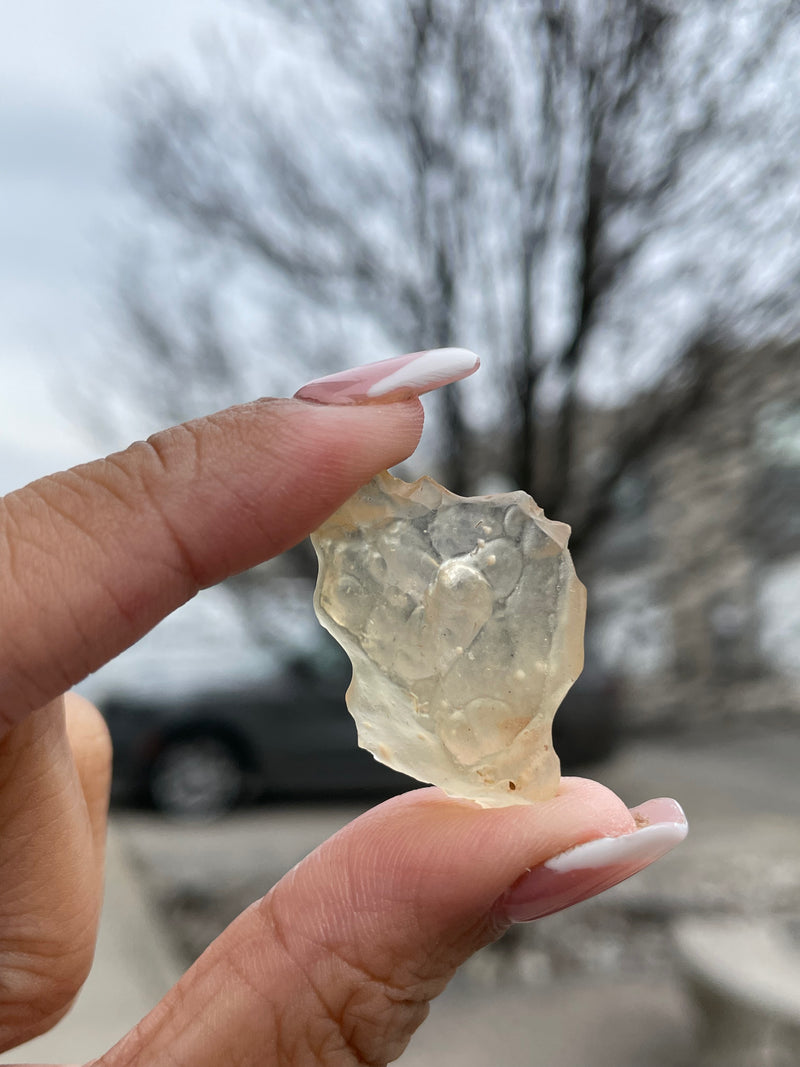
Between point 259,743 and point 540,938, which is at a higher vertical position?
point 259,743

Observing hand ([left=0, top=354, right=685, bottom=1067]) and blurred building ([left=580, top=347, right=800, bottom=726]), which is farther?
blurred building ([left=580, top=347, right=800, bottom=726])

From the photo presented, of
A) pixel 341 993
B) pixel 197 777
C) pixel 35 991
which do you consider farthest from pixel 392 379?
pixel 197 777

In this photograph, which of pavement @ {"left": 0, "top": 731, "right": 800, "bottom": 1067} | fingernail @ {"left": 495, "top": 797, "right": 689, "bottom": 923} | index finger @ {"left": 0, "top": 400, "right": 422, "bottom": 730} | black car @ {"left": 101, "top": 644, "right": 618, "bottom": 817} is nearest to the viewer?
index finger @ {"left": 0, "top": 400, "right": 422, "bottom": 730}

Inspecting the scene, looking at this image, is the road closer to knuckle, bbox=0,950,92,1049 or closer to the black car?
the black car

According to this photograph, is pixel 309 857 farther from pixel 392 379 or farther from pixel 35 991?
pixel 392 379

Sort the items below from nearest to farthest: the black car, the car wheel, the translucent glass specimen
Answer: the translucent glass specimen, the black car, the car wheel

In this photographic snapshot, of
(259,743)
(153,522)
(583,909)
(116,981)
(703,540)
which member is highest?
(153,522)

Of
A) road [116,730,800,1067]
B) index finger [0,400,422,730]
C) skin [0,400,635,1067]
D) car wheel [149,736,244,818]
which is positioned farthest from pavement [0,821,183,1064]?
index finger [0,400,422,730]
